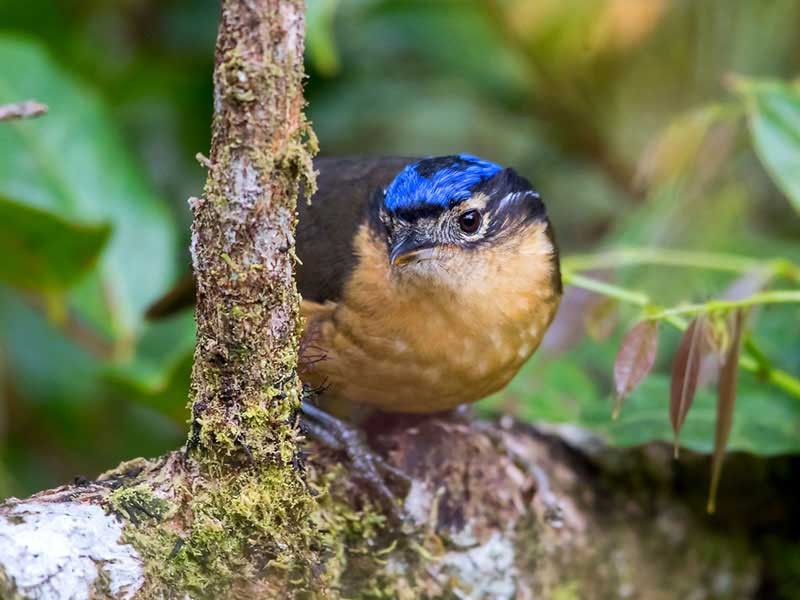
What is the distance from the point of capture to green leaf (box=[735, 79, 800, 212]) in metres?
3.18

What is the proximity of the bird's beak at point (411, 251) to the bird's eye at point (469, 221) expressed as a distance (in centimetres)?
12

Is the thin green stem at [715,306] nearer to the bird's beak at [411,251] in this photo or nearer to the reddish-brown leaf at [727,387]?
the reddish-brown leaf at [727,387]

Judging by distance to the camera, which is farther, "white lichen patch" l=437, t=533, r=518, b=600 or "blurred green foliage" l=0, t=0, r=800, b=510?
"blurred green foliage" l=0, t=0, r=800, b=510

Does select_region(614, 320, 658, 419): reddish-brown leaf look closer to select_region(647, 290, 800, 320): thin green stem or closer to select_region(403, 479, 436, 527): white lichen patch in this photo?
select_region(647, 290, 800, 320): thin green stem

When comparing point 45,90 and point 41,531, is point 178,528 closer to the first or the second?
point 41,531

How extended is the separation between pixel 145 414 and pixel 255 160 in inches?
137

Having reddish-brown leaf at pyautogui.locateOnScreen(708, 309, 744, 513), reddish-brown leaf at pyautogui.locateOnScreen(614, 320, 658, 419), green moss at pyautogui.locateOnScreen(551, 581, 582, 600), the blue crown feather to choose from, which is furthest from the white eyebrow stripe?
green moss at pyautogui.locateOnScreen(551, 581, 582, 600)

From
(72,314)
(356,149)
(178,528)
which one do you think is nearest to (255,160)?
(178,528)

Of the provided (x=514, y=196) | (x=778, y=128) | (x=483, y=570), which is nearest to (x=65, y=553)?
(x=483, y=570)

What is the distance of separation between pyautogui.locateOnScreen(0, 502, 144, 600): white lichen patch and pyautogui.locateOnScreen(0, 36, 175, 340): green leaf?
6.07ft

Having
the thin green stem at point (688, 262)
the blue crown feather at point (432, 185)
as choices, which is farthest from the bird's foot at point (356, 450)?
the thin green stem at point (688, 262)

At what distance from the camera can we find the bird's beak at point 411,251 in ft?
8.21

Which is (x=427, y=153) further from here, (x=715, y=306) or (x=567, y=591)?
(x=715, y=306)

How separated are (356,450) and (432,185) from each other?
0.70m
